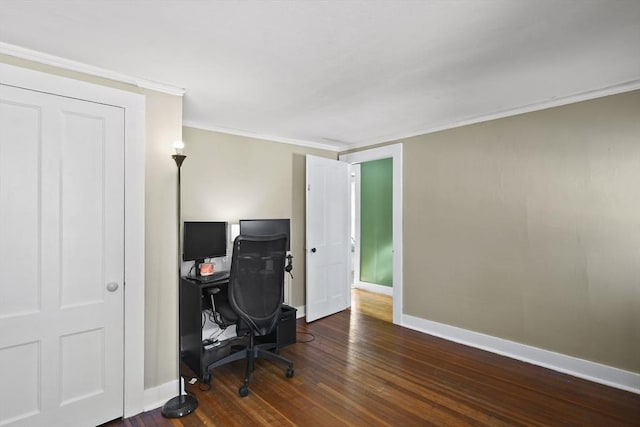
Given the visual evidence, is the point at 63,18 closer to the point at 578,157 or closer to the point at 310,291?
the point at 310,291

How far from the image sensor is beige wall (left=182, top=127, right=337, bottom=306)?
3295mm

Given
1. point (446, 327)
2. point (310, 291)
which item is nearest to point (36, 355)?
point (310, 291)

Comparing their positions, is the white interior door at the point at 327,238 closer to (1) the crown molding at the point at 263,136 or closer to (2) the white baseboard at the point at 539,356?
(1) the crown molding at the point at 263,136

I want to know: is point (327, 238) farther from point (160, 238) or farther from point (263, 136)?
→ point (160, 238)

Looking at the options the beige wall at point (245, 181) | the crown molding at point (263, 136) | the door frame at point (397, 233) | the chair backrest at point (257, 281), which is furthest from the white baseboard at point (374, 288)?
the chair backrest at point (257, 281)

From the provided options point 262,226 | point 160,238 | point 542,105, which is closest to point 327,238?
point 262,226

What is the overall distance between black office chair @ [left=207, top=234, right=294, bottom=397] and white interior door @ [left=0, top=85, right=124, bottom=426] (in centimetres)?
82

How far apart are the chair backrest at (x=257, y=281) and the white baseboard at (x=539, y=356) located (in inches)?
79.9

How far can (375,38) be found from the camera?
1.74 metres

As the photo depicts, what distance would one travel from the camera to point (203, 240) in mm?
3006

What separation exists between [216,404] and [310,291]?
188 cm

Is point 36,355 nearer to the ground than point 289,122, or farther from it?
nearer to the ground

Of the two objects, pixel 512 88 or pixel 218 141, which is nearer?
pixel 512 88

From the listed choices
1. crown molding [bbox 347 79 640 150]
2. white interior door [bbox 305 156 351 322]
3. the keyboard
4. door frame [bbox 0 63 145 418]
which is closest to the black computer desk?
the keyboard
